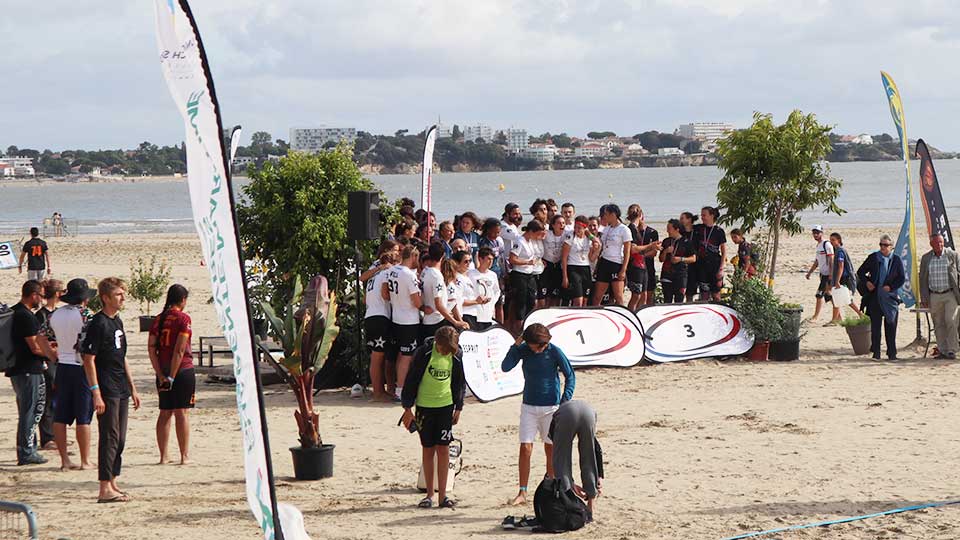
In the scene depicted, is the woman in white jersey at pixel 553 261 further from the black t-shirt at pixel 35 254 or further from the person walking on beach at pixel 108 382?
the black t-shirt at pixel 35 254

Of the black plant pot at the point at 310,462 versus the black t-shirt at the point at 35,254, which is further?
the black t-shirt at the point at 35,254

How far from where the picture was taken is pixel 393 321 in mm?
13195

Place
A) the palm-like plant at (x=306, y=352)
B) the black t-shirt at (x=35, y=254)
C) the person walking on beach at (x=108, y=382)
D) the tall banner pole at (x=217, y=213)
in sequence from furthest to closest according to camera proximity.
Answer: the black t-shirt at (x=35, y=254)
the palm-like plant at (x=306, y=352)
the person walking on beach at (x=108, y=382)
the tall banner pole at (x=217, y=213)

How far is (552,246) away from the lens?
16297mm

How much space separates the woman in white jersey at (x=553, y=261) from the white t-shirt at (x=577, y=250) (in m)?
0.12

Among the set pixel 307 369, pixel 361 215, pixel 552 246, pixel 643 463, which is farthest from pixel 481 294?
pixel 307 369

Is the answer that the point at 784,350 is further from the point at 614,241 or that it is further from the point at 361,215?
the point at 361,215

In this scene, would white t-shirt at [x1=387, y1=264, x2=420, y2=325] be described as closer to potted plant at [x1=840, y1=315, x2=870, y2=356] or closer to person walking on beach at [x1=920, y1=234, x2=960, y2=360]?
potted plant at [x1=840, y1=315, x2=870, y2=356]

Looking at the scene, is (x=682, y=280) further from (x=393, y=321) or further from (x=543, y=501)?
(x=543, y=501)

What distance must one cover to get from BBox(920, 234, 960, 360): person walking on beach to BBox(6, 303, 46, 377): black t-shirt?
1118cm

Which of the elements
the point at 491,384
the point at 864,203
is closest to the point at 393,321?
the point at 491,384

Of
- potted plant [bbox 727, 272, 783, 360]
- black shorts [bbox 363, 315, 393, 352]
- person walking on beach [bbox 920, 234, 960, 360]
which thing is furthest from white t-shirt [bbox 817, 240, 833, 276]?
black shorts [bbox 363, 315, 393, 352]

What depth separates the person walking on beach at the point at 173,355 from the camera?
9.88 m

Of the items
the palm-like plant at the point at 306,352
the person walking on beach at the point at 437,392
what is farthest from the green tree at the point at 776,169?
the person walking on beach at the point at 437,392
